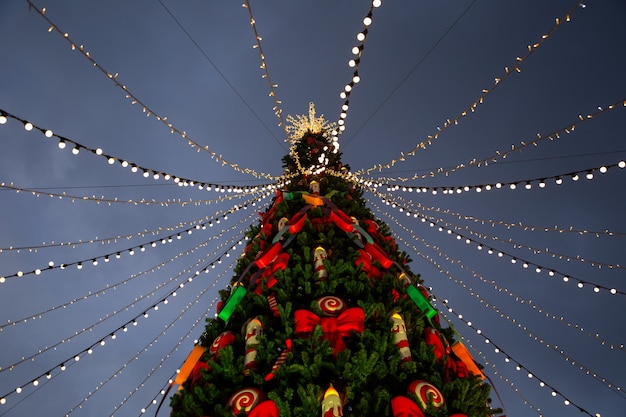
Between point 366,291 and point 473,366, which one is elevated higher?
point 366,291

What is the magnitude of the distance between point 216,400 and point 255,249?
1473 millimetres

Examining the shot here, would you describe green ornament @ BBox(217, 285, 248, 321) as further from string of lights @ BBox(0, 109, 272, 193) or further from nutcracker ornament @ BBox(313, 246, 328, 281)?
string of lights @ BBox(0, 109, 272, 193)

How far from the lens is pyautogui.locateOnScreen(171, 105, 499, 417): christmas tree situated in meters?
1.95

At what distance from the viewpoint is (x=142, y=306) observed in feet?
147

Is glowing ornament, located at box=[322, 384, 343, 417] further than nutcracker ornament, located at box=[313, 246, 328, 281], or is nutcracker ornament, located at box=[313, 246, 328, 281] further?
nutcracker ornament, located at box=[313, 246, 328, 281]

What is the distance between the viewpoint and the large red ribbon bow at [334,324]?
2189mm

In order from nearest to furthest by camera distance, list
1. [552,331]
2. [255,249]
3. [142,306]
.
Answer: [255,249] < [552,331] < [142,306]

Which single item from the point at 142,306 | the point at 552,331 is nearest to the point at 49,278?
the point at 142,306

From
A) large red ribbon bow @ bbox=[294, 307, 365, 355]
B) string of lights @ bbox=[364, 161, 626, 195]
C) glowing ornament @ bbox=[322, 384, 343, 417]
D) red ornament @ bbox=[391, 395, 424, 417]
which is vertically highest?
string of lights @ bbox=[364, 161, 626, 195]

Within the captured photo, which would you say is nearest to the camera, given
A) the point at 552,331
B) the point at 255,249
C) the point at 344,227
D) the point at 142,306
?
the point at 344,227

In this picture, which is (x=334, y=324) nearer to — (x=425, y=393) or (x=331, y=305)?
(x=331, y=305)

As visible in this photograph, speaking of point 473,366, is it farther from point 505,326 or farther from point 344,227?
point 505,326

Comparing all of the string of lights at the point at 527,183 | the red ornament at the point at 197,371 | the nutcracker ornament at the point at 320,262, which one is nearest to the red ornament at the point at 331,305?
the nutcracker ornament at the point at 320,262

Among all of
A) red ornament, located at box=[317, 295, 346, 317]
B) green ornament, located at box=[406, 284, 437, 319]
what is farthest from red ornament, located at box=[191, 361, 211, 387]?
green ornament, located at box=[406, 284, 437, 319]
